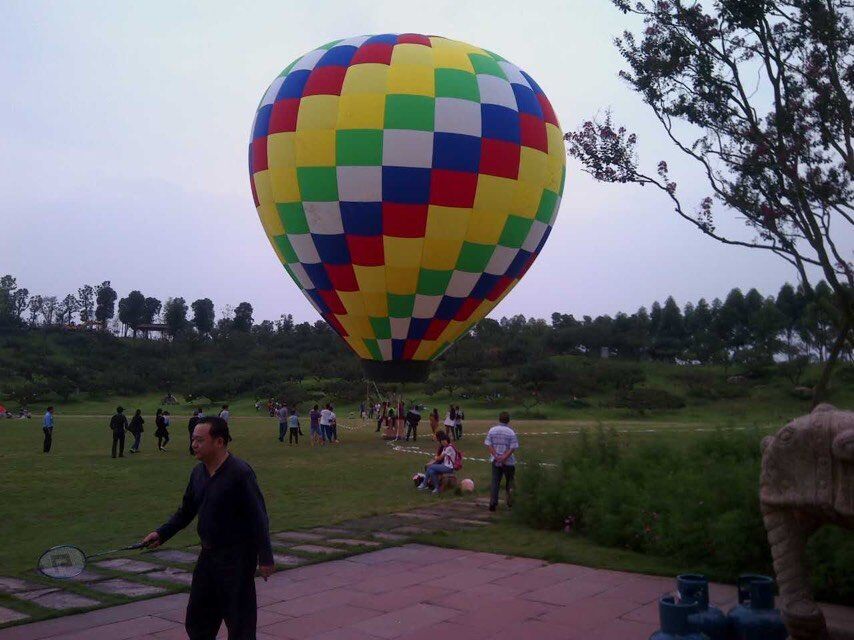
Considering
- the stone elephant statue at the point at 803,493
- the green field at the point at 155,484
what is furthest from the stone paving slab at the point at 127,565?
the stone elephant statue at the point at 803,493

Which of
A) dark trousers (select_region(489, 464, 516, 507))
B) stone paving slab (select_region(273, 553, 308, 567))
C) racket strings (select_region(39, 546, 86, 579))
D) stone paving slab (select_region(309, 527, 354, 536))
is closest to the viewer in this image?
racket strings (select_region(39, 546, 86, 579))

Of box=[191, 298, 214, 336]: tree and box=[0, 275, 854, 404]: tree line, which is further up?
box=[191, 298, 214, 336]: tree

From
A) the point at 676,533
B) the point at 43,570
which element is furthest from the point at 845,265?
the point at 43,570

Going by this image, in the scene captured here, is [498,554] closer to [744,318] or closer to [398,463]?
[398,463]

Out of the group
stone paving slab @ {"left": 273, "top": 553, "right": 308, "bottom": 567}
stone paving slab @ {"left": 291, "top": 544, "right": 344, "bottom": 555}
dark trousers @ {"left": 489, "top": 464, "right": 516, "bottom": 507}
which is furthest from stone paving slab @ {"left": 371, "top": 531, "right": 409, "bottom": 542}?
dark trousers @ {"left": 489, "top": 464, "right": 516, "bottom": 507}

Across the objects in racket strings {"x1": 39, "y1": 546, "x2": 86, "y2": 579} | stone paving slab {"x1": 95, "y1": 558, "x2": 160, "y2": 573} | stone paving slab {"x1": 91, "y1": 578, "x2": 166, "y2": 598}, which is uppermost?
racket strings {"x1": 39, "y1": 546, "x2": 86, "y2": 579}

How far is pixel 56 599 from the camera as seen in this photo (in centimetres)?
662

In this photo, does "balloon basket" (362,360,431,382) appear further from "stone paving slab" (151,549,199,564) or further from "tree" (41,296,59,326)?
"tree" (41,296,59,326)

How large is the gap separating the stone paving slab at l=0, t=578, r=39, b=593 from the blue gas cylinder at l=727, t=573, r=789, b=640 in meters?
5.54

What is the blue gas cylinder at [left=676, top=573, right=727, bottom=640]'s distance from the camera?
450 centimetres

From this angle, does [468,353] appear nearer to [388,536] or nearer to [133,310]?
[388,536]

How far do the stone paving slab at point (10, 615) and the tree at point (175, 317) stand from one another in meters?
87.2

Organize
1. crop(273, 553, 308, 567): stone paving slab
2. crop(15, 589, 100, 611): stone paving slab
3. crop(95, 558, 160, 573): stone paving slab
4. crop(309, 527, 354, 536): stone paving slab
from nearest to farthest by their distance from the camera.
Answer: crop(15, 589, 100, 611): stone paving slab
crop(95, 558, 160, 573): stone paving slab
crop(273, 553, 308, 567): stone paving slab
crop(309, 527, 354, 536): stone paving slab

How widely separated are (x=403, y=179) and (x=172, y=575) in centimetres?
887
